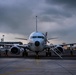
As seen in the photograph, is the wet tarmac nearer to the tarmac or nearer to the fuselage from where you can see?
the tarmac

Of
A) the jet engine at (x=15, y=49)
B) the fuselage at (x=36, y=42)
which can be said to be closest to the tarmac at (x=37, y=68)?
the fuselage at (x=36, y=42)

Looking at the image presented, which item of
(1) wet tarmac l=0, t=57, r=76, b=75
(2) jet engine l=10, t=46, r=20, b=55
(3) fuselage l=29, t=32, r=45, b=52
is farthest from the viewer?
(2) jet engine l=10, t=46, r=20, b=55

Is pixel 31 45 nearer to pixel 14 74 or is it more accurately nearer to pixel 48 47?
pixel 48 47

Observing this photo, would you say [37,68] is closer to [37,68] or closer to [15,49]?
[37,68]

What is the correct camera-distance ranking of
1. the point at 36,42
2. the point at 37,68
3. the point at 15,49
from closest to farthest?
the point at 37,68 < the point at 36,42 < the point at 15,49

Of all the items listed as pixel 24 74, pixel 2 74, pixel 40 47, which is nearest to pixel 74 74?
pixel 24 74

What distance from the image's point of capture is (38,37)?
37.1 metres

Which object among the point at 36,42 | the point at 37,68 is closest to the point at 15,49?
the point at 36,42

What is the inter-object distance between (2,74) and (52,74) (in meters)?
2.47

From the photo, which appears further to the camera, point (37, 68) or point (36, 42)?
point (36, 42)

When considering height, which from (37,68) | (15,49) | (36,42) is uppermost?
(36,42)

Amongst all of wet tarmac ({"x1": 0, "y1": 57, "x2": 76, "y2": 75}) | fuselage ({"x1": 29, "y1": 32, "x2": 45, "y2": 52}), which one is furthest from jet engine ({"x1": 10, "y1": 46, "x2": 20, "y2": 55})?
wet tarmac ({"x1": 0, "y1": 57, "x2": 76, "y2": 75})

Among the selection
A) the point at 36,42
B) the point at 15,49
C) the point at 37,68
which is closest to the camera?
the point at 37,68

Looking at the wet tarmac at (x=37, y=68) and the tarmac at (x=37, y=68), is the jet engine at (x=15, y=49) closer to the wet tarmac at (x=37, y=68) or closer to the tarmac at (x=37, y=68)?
the tarmac at (x=37, y=68)
